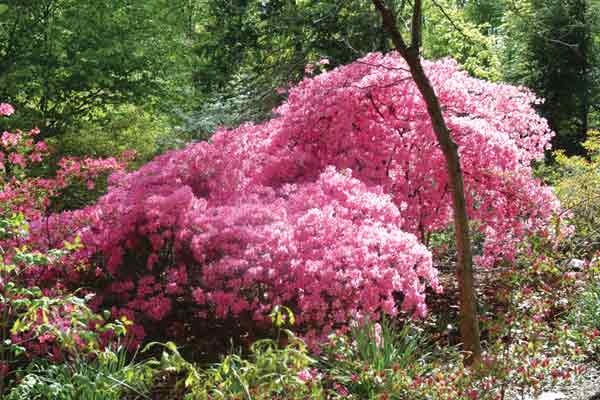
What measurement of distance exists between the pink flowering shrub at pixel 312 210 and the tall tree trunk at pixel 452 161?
351mm

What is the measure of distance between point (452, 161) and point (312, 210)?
3.28 feet

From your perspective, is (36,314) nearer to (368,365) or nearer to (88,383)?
(88,383)

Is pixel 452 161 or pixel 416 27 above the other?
pixel 416 27

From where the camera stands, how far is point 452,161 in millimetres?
3537

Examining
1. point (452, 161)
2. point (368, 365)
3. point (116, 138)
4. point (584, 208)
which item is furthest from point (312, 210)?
point (116, 138)

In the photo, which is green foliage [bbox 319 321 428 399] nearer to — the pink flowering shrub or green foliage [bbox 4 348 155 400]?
the pink flowering shrub

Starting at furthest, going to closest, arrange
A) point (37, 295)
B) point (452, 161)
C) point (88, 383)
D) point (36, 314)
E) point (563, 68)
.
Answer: point (563, 68) → point (452, 161) → point (37, 295) → point (36, 314) → point (88, 383)

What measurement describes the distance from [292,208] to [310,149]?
4.53ft

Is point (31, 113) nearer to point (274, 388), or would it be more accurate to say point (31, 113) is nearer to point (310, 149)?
point (310, 149)

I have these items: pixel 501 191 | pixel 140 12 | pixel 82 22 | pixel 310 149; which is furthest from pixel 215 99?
pixel 501 191

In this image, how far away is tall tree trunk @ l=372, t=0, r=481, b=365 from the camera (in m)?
3.54

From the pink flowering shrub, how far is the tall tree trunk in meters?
0.35

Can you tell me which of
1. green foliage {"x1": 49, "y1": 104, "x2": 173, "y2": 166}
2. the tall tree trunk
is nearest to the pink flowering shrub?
the tall tree trunk

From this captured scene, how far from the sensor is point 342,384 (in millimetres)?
3268
